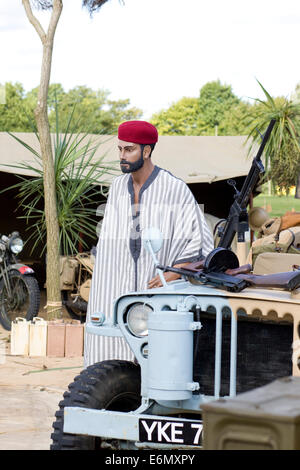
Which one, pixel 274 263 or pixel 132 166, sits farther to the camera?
pixel 274 263

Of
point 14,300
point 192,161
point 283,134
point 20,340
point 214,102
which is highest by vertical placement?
point 214,102

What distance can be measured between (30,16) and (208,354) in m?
6.10

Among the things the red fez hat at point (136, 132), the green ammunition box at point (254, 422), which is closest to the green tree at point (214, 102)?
the red fez hat at point (136, 132)

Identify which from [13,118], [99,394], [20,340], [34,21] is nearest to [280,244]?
[20,340]

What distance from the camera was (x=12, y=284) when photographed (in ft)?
31.0

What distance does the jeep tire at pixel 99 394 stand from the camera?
3.82m

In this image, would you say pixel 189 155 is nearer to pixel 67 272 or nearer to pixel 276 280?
pixel 67 272

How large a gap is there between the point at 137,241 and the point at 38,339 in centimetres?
354

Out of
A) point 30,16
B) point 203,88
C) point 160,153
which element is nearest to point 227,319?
point 30,16

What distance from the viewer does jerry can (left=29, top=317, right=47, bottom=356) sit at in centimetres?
805

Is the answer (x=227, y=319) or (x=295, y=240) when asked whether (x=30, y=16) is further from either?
(x=227, y=319)
